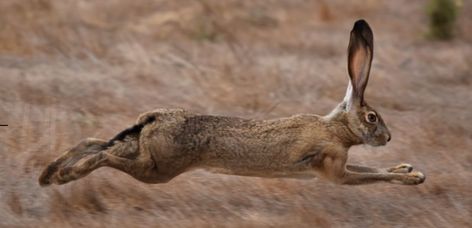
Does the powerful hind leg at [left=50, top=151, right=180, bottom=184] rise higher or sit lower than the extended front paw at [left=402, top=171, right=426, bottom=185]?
lower

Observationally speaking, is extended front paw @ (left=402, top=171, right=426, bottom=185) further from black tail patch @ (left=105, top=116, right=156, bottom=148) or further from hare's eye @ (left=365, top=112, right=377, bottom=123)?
black tail patch @ (left=105, top=116, right=156, bottom=148)

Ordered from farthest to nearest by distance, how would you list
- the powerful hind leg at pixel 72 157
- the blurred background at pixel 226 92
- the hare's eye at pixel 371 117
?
the hare's eye at pixel 371 117 < the blurred background at pixel 226 92 < the powerful hind leg at pixel 72 157

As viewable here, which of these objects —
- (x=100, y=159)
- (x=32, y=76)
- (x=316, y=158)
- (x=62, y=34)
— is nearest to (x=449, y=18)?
(x=62, y=34)

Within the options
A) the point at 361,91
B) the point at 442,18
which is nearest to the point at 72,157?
the point at 361,91

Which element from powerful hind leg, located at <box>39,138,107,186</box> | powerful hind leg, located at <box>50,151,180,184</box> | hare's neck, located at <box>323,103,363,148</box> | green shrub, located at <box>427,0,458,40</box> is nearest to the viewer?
powerful hind leg, located at <box>50,151,180,184</box>

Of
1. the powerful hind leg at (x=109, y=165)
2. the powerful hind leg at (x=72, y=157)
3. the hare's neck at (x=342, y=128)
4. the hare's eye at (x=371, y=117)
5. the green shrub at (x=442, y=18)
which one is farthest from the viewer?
the green shrub at (x=442, y=18)

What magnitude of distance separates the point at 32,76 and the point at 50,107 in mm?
1110

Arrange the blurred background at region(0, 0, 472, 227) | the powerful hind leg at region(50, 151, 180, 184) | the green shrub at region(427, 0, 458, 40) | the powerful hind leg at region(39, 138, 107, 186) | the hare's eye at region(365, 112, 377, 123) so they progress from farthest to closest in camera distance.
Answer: the green shrub at region(427, 0, 458, 40) → the hare's eye at region(365, 112, 377, 123) → the blurred background at region(0, 0, 472, 227) → the powerful hind leg at region(39, 138, 107, 186) → the powerful hind leg at region(50, 151, 180, 184)

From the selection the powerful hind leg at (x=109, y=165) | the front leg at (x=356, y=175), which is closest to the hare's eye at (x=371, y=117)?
the front leg at (x=356, y=175)

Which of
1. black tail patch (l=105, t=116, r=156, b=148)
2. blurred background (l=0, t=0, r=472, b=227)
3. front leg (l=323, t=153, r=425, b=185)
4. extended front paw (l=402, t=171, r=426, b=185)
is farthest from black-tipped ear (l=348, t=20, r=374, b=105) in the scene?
black tail patch (l=105, t=116, r=156, b=148)

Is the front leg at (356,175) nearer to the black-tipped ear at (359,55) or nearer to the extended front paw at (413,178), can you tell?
the extended front paw at (413,178)

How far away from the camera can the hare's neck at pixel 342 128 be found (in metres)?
6.63

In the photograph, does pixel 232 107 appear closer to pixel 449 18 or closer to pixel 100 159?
pixel 100 159

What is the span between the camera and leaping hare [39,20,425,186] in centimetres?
613
